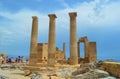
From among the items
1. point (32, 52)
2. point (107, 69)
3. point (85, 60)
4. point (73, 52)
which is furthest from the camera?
point (85, 60)

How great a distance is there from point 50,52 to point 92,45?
970cm

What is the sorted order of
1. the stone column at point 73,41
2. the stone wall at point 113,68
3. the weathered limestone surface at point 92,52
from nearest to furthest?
1. the stone wall at point 113,68
2. the stone column at point 73,41
3. the weathered limestone surface at point 92,52

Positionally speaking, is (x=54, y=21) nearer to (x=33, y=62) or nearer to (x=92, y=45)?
(x=33, y=62)

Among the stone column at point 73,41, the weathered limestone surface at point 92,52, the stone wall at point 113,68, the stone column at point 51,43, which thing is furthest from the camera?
the weathered limestone surface at point 92,52

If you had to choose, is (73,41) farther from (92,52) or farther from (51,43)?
(92,52)

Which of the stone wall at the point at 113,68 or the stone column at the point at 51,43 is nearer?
the stone wall at the point at 113,68

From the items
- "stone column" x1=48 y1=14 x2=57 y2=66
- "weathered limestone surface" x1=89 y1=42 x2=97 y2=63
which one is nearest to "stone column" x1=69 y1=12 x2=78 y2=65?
"stone column" x1=48 y1=14 x2=57 y2=66

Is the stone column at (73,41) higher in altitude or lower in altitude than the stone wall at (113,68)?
higher

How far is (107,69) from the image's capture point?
11.7m

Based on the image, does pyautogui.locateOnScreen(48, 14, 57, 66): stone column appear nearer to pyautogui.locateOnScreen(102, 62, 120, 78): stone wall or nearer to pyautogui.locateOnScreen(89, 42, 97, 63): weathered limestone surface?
pyautogui.locateOnScreen(89, 42, 97, 63): weathered limestone surface

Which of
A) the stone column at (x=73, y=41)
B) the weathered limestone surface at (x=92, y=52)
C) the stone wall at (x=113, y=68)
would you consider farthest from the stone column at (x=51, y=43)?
the stone wall at (x=113, y=68)

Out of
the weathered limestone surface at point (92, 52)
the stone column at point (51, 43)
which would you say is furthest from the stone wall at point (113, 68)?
the weathered limestone surface at point (92, 52)

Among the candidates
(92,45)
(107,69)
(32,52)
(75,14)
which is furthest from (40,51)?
(107,69)

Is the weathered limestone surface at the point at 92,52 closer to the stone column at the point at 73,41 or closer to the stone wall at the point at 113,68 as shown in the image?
the stone column at the point at 73,41
